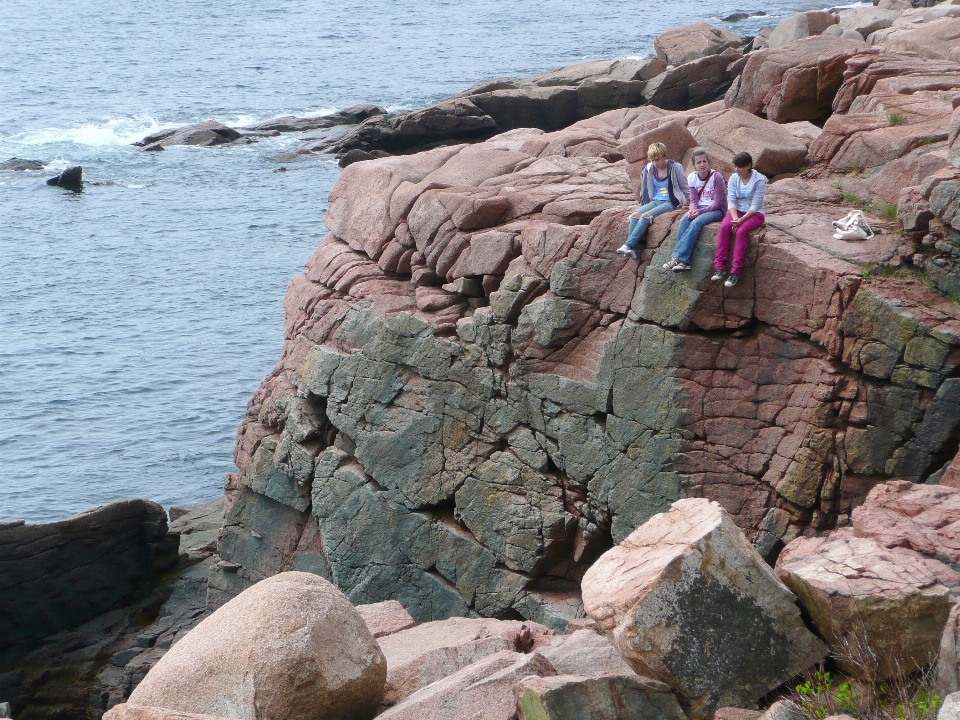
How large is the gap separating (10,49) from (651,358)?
123 meters

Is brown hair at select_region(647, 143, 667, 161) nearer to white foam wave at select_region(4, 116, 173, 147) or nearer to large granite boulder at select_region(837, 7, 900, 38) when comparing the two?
large granite boulder at select_region(837, 7, 900, 38)

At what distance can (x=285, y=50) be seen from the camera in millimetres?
118438

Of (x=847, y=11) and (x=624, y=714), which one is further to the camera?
(x=847, y=11)

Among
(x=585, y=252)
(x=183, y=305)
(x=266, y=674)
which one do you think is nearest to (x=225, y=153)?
(x=183, y=305)

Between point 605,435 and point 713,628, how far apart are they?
910 centimetres

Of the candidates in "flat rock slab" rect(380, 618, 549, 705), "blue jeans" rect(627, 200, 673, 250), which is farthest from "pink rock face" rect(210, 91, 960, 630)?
"flat rock slab" rect(380, 618, 549, 705)

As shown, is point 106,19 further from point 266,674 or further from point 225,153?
point 266,674

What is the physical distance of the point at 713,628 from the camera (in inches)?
510

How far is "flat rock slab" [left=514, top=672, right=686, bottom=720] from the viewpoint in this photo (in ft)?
39.1

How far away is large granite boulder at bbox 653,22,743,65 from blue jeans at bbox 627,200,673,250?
45.5 meters

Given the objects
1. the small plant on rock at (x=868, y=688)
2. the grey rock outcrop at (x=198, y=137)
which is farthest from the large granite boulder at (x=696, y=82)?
the small plant on rock at (x=868, y=688)

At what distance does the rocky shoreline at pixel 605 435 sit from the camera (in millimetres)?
13047

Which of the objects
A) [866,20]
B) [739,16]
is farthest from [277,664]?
[739,16]

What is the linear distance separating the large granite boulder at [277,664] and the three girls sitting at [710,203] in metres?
9.99
